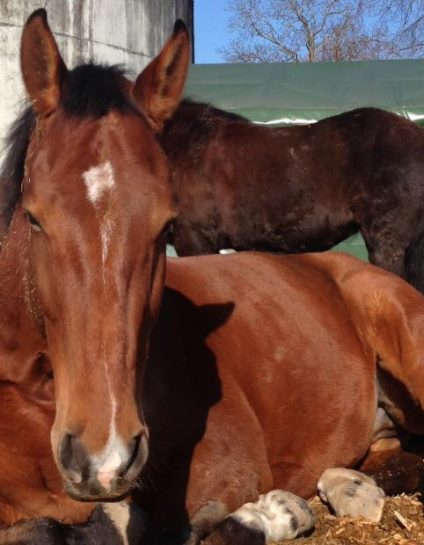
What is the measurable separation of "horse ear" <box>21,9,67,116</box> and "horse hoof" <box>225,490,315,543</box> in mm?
1673

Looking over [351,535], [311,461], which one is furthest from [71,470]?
[311,461]

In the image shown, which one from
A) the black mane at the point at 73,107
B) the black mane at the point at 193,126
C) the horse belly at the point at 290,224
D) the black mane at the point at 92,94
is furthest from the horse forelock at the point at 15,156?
the black mane at the point at 193,126

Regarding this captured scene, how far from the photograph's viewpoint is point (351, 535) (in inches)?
136

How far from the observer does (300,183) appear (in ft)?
28.4

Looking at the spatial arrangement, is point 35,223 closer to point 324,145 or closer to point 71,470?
point 71,470

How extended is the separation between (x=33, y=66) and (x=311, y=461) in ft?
7.38

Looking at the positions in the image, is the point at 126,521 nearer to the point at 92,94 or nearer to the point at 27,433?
the point at 27,433

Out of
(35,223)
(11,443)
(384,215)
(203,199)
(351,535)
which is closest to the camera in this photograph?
(35,223)

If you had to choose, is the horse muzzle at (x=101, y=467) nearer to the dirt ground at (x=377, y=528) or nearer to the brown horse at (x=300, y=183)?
the dirt ground at (x=377, y=528)

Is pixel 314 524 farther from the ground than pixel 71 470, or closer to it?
closer to it

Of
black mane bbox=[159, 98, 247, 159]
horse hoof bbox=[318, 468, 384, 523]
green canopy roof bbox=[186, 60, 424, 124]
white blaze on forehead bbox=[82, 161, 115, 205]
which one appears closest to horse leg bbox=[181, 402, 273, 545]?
horse hoof bbox=[318, 468, 384, 523]

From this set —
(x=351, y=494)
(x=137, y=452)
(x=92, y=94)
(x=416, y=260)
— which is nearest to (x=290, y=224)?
(x=416, y=260)

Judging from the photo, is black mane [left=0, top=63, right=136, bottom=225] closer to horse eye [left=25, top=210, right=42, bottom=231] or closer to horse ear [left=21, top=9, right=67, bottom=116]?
horse ear [left=21, top=9, right=67, bottom=116]

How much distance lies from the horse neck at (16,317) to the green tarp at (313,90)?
7.15m
